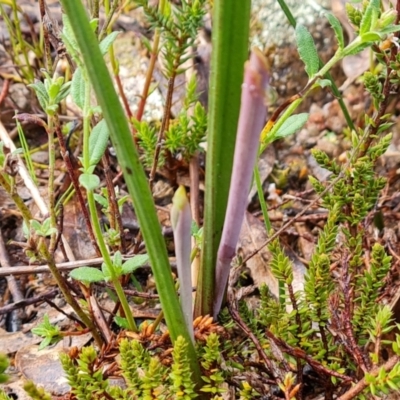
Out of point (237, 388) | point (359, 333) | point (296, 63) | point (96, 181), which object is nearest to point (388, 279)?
point (359, 333)

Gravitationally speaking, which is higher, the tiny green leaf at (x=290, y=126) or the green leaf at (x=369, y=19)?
the green leaf at (x=369, y=19)

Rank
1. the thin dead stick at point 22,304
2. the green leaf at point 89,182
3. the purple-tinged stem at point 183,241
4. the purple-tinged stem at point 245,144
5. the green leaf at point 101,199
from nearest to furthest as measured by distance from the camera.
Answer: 1. the purple-tinged stem at point 245,144
2. the purple-tinged stem at point 183,241
3. the green leaf at point 89,182
4. the green leaf at point 101,199
5. the thin dead stick at point 22,304

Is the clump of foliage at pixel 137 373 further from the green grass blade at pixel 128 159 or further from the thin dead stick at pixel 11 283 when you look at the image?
the thin dead stick at pixel 11 283

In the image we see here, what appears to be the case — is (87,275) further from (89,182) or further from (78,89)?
(78,89)

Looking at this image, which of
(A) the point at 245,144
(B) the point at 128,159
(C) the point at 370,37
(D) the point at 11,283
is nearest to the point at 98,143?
(B) the point at 128,159

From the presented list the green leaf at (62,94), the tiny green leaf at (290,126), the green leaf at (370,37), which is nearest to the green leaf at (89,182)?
the green leaf at (62,94)
